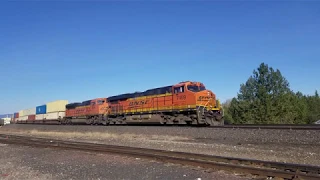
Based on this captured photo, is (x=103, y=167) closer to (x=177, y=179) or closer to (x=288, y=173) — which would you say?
(x=177, y=179)

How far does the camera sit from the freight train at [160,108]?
22.8 m

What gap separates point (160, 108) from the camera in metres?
26.4

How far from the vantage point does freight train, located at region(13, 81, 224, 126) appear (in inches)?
897

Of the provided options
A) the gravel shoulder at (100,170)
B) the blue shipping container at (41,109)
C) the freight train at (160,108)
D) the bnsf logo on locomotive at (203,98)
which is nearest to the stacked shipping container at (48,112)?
the blue shipping container at (41,109)

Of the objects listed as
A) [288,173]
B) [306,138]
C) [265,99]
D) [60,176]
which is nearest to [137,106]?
[306,138]

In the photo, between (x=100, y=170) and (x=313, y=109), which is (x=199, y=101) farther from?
(x=313, y=109)

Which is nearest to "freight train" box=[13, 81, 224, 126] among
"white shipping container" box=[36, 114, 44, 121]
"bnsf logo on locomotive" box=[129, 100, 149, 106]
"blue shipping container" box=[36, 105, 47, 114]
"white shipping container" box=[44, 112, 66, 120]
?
"bnsf logo on locomotive" box=[129, 100, 149, 106]

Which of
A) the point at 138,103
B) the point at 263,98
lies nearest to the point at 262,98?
the point at 263,98

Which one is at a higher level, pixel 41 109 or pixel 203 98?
pixel 41 109

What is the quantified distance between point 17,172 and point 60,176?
1963 millimetres

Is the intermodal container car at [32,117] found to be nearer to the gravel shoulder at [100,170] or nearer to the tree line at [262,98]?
the tree line at [262,98]

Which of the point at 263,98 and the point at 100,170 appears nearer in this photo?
the point at 100,170

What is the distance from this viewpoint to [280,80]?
6850cm

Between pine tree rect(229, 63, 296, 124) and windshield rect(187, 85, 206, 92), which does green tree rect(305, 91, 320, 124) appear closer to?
pine tree rect(229, 63, 296, 124)
